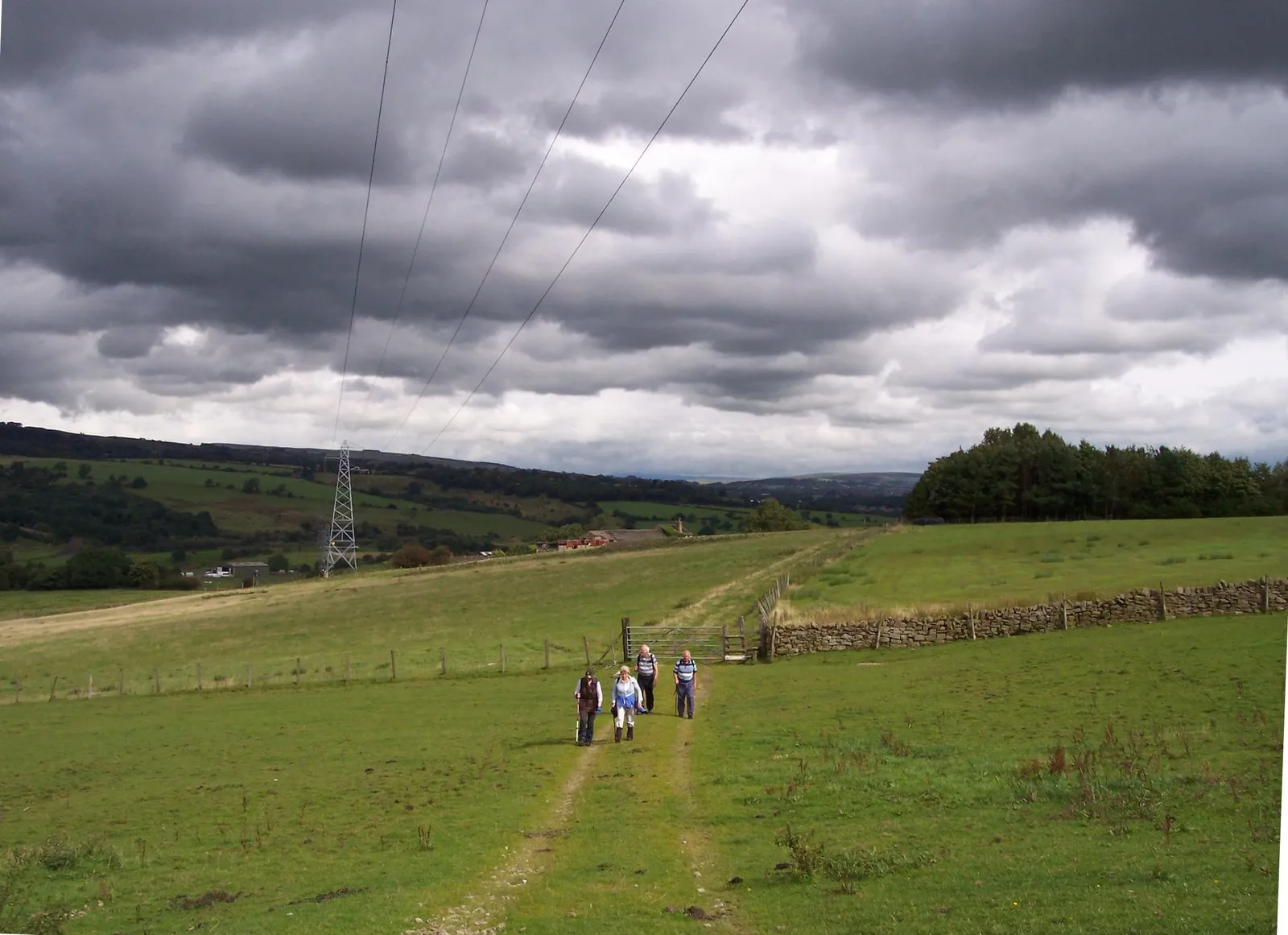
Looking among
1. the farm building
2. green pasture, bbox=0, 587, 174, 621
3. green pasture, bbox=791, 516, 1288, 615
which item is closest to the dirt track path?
green pasture, bbox=791, 516, 1288, 615

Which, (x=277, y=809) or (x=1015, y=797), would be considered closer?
(x=1015, y=797)

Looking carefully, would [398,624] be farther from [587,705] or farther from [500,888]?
[500,888]

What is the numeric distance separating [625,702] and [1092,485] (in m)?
127

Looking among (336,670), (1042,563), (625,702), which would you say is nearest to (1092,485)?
(1042,563)

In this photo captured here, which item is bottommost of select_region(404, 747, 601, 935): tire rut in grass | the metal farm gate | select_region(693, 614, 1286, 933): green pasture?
the metal farm gate

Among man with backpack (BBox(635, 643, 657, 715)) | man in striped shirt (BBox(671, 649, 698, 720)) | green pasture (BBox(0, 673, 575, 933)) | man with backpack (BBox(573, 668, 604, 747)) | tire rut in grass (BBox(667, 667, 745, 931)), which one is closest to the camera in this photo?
tire rut in grass (BBox(667, 667, 745, 931))

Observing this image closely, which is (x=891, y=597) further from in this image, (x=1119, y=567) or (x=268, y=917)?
(x=268, y=917)

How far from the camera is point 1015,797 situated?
1748cm

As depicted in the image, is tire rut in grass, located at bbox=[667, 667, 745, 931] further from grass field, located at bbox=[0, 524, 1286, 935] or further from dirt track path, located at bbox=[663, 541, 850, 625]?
dirt track path, located at bbox=[663, 541, 850, 625]

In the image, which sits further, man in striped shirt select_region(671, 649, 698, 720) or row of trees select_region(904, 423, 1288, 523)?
row of trees select_region(904, 423, 1288, 523)

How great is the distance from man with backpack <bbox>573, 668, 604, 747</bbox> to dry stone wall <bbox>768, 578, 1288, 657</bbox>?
18.6 metres

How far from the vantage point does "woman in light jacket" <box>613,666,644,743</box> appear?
26.4 metres

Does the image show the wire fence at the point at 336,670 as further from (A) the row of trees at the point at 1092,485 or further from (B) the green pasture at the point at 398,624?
(A) the row of trees at the point at 1092,485

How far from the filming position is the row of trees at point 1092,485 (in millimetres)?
133875
